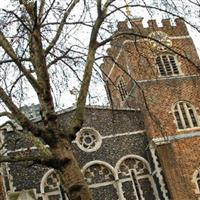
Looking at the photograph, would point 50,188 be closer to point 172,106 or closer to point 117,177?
point 117,177

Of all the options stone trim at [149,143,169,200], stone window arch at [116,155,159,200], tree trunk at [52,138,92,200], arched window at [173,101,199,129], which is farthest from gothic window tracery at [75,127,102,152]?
tree trunk at [52,138,92,200]

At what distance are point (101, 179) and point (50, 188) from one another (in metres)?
2.62

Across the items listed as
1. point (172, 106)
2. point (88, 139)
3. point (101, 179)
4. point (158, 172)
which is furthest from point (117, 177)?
point (172, 106)

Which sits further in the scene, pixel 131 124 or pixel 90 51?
pixel 131 124

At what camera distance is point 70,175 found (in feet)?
26.8

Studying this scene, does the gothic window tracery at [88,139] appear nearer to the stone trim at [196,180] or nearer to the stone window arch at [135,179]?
the stone window arch at [135,179]

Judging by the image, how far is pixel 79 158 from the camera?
2611 centimetres

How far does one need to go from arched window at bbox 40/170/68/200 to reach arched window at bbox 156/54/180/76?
29.4 feet

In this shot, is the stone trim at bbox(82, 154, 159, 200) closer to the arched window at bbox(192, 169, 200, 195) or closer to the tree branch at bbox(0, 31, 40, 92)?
the arched window at bbox(192, 169, 200, 195)

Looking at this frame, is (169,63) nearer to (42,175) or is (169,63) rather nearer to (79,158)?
(79,158)

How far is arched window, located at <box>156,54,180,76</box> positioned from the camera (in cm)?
2974

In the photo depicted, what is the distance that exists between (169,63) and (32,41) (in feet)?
70.5

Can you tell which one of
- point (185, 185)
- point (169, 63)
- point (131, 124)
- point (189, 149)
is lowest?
point (185, 185)

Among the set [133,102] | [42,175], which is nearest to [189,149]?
[133,102]
